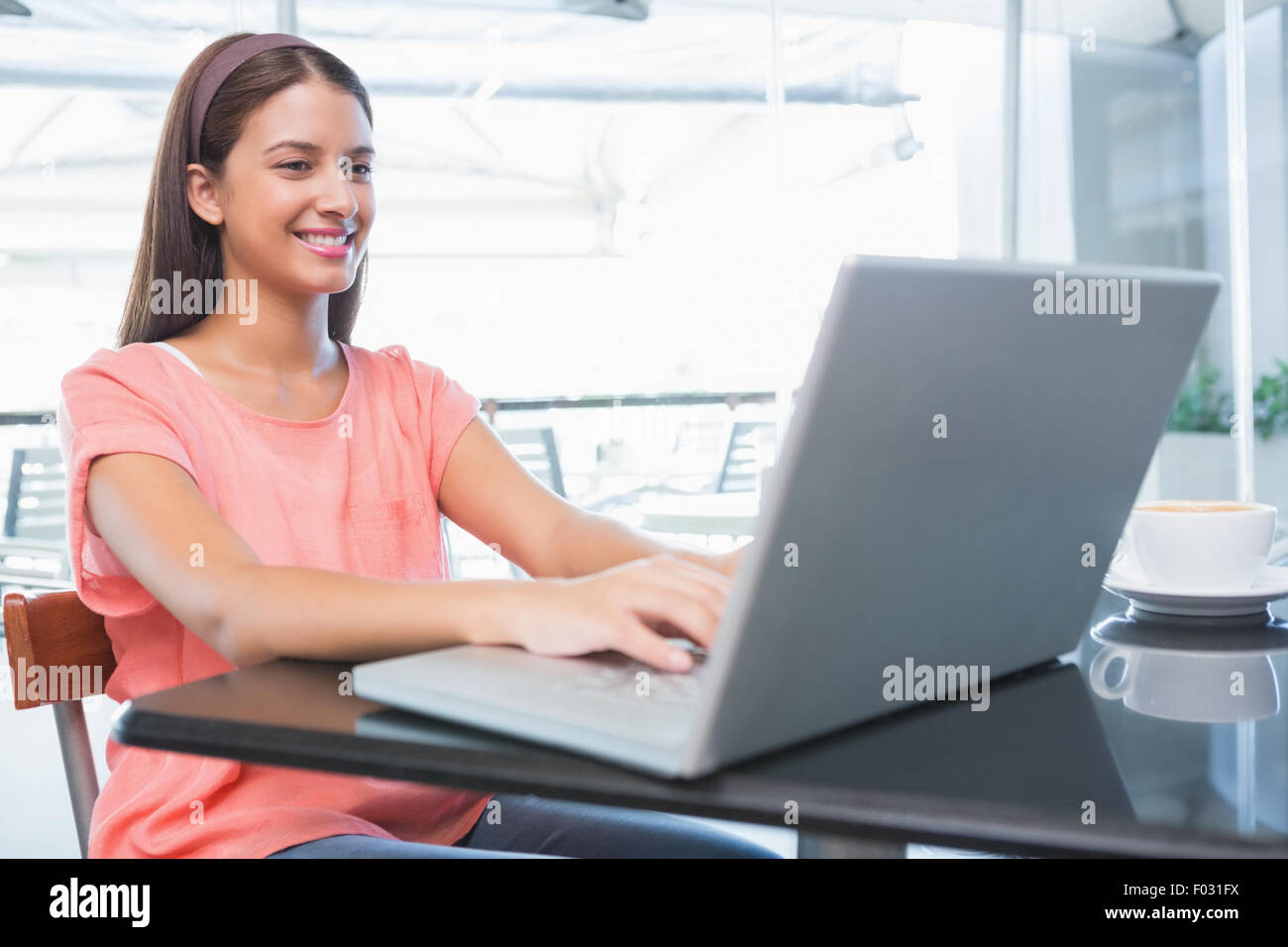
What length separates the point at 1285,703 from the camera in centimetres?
69

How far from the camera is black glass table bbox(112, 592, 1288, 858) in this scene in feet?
1.61

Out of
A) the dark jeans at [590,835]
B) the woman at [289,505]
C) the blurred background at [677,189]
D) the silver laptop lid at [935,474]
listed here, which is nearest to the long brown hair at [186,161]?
the woman at [289,505]

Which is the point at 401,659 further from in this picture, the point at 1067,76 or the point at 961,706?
the point at 1067,76

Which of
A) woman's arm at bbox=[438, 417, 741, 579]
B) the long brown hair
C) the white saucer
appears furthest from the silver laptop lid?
the long brown hair

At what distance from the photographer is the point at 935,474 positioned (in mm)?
574

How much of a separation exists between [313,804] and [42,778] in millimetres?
2554

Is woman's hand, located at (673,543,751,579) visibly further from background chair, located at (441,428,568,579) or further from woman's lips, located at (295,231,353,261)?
background chair, located at (441,428,568,579)

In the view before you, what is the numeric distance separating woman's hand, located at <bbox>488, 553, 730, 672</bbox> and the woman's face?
0.65 m

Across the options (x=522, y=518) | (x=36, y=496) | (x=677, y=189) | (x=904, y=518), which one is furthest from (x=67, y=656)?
(x=677, y=189)

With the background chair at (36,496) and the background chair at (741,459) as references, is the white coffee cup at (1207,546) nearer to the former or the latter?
the background chair at (36,496)

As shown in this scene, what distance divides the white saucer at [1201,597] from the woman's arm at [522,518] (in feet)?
1.41

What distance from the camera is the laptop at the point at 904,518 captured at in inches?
19.6

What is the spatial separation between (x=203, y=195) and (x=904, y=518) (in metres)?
1.00

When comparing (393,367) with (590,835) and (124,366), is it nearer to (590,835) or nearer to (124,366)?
(124,366)
